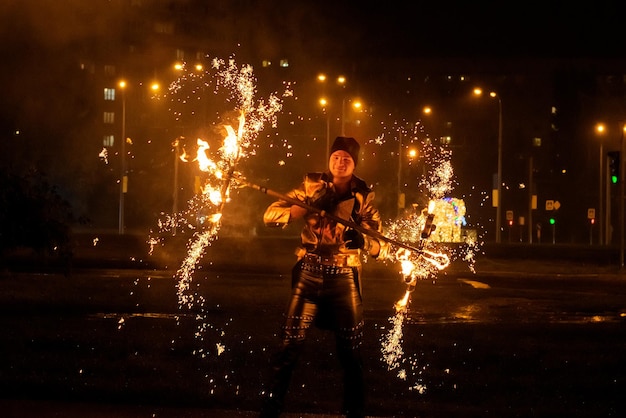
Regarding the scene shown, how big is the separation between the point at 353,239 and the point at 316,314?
0.60 meters

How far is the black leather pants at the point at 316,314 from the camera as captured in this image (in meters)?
5.89

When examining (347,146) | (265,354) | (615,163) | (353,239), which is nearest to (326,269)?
(353,239)

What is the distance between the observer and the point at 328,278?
5.88 meters

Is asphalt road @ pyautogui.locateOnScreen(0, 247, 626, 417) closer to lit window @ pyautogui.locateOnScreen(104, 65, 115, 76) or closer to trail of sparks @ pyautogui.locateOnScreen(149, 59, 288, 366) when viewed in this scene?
trail of sparks @ pyautogui.locateOnScreen(149, 59, 288, 366)

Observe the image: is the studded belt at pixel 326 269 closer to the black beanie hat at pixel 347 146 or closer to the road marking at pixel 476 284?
the black beanie hat at pixel 347 146

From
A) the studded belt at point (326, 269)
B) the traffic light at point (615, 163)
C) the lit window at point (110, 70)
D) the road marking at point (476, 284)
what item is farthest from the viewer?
the lit window at point (110, 70)

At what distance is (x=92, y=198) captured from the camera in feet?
181

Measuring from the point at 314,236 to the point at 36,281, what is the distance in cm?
1221

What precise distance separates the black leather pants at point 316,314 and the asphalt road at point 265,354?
2.45ft

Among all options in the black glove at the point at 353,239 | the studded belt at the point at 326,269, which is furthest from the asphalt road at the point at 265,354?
the black glove at the point at 353,239

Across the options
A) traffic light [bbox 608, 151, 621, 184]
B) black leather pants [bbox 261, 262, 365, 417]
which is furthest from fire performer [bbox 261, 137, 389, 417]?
traffic light [bbox 608, 151, 621, 184]

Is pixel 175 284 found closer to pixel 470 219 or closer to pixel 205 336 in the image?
pixel 205 336

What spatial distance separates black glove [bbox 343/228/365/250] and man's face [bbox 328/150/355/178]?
0.49m

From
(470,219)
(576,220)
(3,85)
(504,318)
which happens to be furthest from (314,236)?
(576,220)
